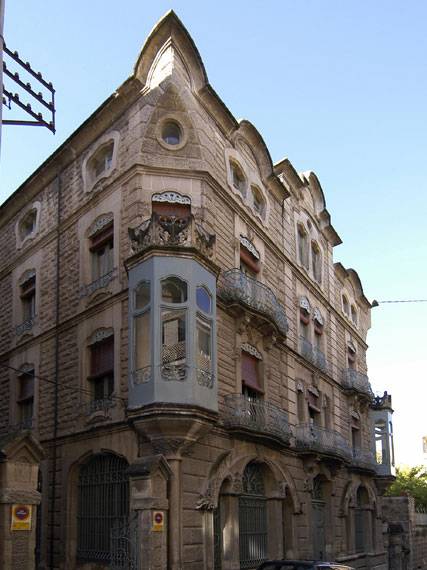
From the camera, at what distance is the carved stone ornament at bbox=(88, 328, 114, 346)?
1972 centimetres

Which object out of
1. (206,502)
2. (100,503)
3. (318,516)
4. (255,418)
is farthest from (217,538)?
(318,516)

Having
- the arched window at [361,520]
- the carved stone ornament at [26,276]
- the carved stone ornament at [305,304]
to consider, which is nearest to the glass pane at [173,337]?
the carved stone ornament at [26,276]

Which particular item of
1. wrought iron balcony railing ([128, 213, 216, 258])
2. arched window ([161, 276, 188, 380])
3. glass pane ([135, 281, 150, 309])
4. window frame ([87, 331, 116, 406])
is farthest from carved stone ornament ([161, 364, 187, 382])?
wrought iron balcony railing ([128, 213, 216, 258])

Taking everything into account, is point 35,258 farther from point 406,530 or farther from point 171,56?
point 406,530

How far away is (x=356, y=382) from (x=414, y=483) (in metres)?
27.2

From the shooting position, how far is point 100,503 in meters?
19.0

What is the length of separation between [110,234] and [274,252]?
681 centimetres

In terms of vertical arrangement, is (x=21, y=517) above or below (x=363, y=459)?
below

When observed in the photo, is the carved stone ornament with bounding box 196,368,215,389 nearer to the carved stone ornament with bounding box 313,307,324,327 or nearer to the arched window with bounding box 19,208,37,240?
the arched window with bounding box 19,208,37,240

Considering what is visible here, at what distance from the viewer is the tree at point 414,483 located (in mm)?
53531

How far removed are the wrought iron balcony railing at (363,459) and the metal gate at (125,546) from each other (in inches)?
625

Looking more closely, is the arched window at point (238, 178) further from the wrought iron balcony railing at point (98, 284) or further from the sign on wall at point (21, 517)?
the sign on wall at point (21, 517)

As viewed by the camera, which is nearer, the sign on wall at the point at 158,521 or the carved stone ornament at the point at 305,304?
the sign on wall at the point at 158,521

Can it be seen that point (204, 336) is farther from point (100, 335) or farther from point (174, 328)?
point (100, 335)
